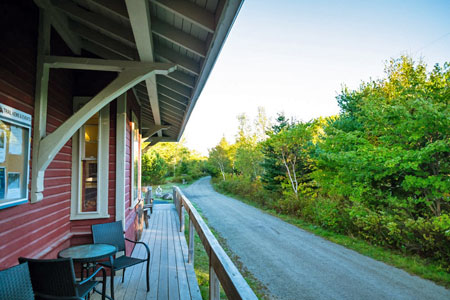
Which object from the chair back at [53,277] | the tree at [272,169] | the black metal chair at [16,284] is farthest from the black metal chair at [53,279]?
the tree at [272,169]

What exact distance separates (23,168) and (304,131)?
10.8 m

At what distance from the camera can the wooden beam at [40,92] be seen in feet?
7.73

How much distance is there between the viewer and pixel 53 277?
1801 millimetres

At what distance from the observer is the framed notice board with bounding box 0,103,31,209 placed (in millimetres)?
1881

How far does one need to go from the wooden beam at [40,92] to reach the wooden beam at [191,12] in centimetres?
135

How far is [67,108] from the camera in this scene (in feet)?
10.9

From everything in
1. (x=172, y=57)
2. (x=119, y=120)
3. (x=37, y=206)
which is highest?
(x=172, y=57)

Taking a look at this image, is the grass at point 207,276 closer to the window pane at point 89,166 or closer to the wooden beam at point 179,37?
the window pane at point 89,166

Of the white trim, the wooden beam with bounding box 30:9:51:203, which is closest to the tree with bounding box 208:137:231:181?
the white trim

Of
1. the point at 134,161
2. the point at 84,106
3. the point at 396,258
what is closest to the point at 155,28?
the point at 84,106

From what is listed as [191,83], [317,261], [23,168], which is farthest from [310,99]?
[23,168]

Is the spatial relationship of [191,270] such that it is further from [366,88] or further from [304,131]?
[366,88]

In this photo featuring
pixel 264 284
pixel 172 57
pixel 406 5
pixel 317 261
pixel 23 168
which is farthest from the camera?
pixel 406 5

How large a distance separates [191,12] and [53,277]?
2124mm
